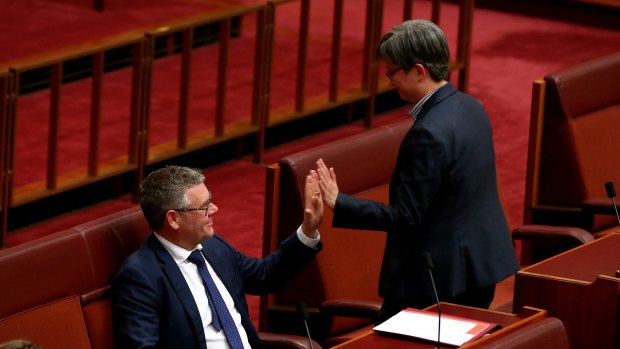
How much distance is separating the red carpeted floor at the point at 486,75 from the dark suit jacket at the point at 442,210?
1375 mm

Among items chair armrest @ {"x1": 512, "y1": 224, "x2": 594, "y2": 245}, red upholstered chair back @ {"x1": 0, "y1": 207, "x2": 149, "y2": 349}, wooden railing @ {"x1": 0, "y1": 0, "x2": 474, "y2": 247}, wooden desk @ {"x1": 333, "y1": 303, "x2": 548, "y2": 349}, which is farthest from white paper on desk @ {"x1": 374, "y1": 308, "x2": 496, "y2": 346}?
wooden railing @ {"x1": 0, "y1": 0, "x2": 474, "y2": 247}

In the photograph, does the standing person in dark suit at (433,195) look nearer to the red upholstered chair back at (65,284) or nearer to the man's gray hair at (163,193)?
the man's gray hair at (163,193)

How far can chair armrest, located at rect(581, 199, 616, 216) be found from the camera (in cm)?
411

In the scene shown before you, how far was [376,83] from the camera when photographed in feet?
20.5

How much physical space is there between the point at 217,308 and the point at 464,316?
0.55 meters

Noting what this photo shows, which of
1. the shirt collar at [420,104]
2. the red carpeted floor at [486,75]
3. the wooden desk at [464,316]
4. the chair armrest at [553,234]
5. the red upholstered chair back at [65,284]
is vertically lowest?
the red carpeted floor at [486,75]

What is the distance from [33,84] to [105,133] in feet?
2.35

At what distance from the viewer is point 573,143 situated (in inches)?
167

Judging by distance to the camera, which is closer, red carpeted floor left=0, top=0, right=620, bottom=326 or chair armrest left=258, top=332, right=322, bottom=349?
chair armrest left=258, top=332, right=322, bottom=349

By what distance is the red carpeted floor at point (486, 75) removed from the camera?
5109 millimetres

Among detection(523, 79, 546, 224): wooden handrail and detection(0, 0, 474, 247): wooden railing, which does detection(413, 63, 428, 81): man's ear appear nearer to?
detection(523, 79, 546, 224): wooden handrail

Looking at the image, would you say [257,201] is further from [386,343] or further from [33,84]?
[386,343]

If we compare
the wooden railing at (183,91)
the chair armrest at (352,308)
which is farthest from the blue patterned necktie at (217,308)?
the wooden railing at (183,91)

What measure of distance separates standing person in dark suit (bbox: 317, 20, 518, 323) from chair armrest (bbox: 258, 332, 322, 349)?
8.3 inches
